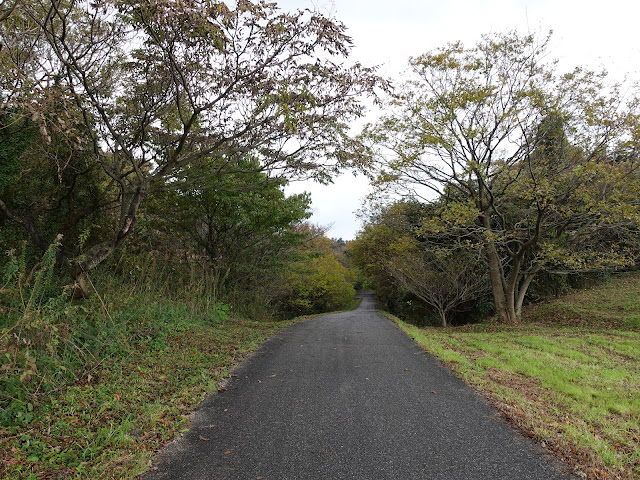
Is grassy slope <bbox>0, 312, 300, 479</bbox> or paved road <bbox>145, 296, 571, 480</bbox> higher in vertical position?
grassy slope <bbox>0, 312, 300, 479</bbox>

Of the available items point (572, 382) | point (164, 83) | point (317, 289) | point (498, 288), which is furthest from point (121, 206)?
point (317, 289)

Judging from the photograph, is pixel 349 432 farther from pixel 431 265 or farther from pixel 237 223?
pixel 431 265

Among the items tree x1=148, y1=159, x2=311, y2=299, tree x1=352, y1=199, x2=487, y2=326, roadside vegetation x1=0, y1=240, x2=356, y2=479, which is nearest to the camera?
roadside vegetation x1=0, y1=240, x2=356, y2=479

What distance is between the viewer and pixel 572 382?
4969 millimetres

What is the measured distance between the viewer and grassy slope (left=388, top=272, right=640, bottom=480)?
294cm

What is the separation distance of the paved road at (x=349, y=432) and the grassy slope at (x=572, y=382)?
0.29 metres

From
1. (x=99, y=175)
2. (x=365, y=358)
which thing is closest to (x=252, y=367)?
(x=365, y=358)

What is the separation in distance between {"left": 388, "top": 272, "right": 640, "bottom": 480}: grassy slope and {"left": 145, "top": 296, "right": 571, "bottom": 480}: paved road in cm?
29

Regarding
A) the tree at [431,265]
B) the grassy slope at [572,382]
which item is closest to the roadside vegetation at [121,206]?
the grassy slope at [572,382]

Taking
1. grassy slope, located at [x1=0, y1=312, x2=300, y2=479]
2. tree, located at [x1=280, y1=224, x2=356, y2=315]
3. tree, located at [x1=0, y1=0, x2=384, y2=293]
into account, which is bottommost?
grassy slope, located at [x1=0, y1=312, x2=300, y2=479]

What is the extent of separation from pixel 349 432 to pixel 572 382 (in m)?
3.77

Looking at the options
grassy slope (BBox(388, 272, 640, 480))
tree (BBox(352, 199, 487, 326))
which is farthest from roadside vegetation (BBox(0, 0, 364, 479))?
tree (BBox(352, 199, 487, 326))

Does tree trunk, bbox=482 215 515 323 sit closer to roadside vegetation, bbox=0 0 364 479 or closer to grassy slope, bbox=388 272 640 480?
grassy slope, bbox=388 272 640 480

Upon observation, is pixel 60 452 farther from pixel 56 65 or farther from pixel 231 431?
pixel 56 65
